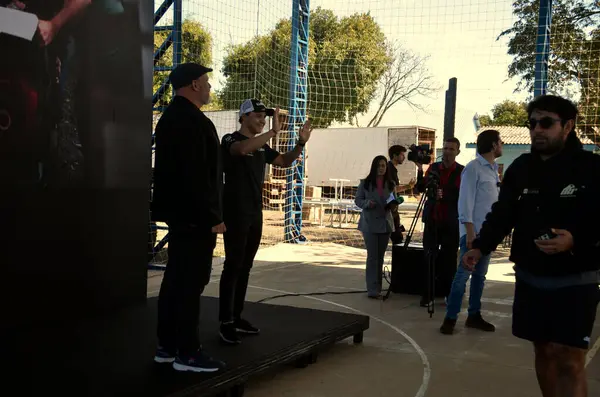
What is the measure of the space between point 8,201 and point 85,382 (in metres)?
1.50

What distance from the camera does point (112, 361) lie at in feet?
12.0

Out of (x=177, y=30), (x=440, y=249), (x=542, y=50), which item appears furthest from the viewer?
(x=177, y=30)

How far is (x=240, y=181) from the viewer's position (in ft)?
13.8

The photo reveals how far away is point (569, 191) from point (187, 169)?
1889mm

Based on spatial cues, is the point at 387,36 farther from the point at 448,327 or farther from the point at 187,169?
the point at 187,169

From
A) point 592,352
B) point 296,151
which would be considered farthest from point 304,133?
point 592,352

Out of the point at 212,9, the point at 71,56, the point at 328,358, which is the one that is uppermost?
the point at 212,9

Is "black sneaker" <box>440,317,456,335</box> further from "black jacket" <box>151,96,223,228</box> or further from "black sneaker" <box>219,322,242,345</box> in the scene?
"black jacket" <box>151,96,223,228</box>

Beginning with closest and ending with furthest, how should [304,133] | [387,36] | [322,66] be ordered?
[304,133]
[387,36]
[322,66]

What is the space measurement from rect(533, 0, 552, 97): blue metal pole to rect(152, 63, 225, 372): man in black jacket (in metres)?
6.72

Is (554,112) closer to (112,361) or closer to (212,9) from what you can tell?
(112,361)

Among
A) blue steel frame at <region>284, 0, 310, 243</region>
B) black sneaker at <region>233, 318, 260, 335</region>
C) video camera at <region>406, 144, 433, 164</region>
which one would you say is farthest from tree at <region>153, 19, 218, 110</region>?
black sneaker at <region>233, 318, 260, 335</region>

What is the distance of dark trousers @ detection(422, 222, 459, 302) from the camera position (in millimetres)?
6305

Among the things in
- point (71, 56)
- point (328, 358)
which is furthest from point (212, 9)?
point (328, 358)
